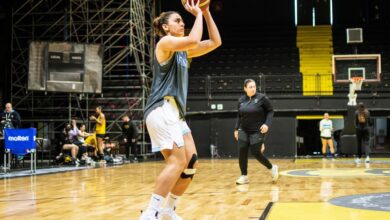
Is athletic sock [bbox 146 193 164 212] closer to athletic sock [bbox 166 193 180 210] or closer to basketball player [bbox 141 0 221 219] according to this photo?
basketball player [bbox 141 0 221 219]

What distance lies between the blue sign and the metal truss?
778cm

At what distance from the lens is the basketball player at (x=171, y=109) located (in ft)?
11.8

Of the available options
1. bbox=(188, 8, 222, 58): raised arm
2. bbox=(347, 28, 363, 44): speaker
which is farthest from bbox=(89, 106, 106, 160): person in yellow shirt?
bbox=(347, 28, 363, 44): speaker

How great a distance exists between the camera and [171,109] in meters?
3.76

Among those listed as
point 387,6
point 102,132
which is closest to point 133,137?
point 102,132

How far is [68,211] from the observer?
16.4ft

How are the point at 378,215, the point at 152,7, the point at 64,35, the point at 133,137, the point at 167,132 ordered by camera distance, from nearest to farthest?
the point at 167,132 < the point at 378,215 < the point at 133,137 < the point at 64,35 < the point at 152,7

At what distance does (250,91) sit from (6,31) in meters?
14.6

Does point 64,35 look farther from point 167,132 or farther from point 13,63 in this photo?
point 167,132

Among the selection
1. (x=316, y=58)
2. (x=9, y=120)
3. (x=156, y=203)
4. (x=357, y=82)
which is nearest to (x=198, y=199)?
(x=156, y=203)

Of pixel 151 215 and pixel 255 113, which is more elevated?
pixel 255 113

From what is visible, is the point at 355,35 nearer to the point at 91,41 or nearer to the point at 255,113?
the point at 91,41

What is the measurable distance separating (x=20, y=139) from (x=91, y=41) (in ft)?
33.2

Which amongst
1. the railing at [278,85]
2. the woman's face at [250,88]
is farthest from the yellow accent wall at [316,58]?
the woman's face at [250,88]
